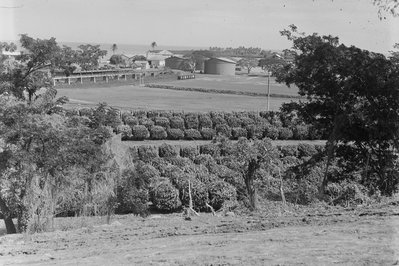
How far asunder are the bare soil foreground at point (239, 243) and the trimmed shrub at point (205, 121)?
67.6 feet

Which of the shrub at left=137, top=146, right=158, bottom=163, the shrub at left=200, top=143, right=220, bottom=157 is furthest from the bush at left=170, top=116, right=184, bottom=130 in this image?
the shrub at left=137, top=146, right=158, bottom=163

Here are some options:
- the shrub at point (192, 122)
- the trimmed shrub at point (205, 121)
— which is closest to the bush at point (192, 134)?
the shrub at point (192, 122)

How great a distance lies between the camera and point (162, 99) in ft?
171

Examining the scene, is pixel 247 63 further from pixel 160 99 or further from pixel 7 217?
pixel 7 217

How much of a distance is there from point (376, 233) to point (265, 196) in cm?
868

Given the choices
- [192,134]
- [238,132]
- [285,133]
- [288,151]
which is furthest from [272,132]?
[288,151]

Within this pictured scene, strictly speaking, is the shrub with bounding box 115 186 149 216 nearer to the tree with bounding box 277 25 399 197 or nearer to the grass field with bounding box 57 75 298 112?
the tree with bounding box 277 25 399 197

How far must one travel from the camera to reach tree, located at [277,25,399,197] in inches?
596

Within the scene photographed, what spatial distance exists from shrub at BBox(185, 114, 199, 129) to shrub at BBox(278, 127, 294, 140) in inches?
172

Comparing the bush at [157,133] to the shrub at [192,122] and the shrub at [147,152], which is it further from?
the shrub at [147,152]

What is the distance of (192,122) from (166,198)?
14.8 meters

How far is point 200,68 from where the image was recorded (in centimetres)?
12812

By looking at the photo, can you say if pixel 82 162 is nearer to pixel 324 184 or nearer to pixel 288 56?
pixel 324 184

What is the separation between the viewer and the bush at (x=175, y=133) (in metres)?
29.8
